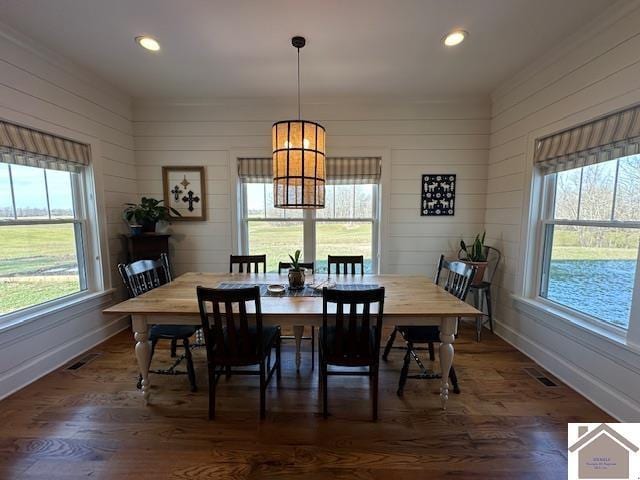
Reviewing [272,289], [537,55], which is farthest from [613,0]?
[272,289]

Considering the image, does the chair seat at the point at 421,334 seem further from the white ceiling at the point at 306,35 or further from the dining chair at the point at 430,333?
the white ceiling at the point at 306,35

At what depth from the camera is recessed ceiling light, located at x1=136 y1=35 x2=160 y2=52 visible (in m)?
2.24

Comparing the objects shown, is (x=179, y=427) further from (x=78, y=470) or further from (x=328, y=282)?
(x=328, y=282)

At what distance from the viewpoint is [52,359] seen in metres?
2.45

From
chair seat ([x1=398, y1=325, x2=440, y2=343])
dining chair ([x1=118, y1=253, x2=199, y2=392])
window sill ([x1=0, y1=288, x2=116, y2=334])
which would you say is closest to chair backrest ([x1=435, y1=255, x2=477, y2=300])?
chair seat ([x1=398, y1=325, x2=440, y2=343])

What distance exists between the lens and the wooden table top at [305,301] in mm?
1802

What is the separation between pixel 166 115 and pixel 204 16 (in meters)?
1.84

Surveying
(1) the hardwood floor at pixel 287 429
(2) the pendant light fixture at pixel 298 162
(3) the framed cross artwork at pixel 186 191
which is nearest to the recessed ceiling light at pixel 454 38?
(2) the pendant light fixture at pixel 298 162

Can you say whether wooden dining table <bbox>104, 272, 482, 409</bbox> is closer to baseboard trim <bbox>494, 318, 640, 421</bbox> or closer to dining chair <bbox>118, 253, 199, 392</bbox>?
dining chair <bbox>118, 253, 199, 392</bbox>

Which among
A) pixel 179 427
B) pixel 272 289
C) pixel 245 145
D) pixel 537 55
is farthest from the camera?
pixel 245 145

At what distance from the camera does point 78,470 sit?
1498 mm

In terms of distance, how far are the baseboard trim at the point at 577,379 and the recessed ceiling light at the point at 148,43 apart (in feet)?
14.0

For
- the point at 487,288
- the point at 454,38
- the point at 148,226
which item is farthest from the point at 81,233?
the point at 487,288

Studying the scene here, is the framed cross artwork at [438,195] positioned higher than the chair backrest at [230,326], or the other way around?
the framed cross artwork at [438,195]
